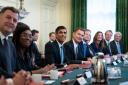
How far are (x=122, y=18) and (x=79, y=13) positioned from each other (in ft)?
4.84

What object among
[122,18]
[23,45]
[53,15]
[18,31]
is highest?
[53,15]

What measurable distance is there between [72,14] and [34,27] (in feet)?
7.10

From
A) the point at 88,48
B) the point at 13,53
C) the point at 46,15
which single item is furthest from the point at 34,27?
the point at 13,53

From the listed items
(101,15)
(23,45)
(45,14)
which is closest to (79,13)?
(101,15)

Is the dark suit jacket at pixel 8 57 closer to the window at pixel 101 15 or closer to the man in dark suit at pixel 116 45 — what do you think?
the man in dark suit at pixel 116 45

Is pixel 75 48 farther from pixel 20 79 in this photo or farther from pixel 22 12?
pixel 20 79

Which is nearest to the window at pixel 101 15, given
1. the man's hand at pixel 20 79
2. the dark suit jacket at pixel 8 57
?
the dark suit jacket at pixel 8 57

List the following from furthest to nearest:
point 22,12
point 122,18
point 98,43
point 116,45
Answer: point 122,18
point 116,45
point 22,12
point 98,43

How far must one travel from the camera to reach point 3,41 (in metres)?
3.09

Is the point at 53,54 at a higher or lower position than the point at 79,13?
lower

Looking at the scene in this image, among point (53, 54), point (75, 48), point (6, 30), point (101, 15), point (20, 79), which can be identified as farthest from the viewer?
point (101, 15)

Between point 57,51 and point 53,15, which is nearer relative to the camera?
point 57,51

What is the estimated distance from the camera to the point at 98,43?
7250mm

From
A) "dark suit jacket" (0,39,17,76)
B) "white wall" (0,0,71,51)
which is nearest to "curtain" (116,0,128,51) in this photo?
"white wall" (0,0,71,51)
